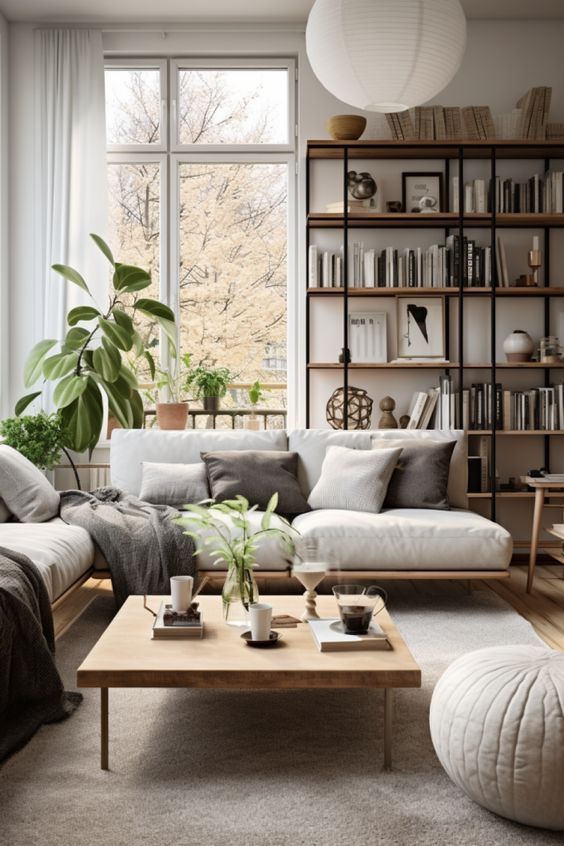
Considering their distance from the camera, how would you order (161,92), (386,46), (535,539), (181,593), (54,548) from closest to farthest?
(386,46), (181,593), (54,548), (535,539), (161,92)

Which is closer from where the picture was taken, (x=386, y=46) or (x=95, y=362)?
(x=386, y=46)

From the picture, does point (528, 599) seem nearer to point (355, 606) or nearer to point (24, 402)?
point (355, 606)

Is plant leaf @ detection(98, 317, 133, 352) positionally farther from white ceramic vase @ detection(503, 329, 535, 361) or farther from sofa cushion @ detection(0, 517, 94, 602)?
white ceramic vase @ detection(503, 329, 535, 361)

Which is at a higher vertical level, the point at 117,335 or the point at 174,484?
the point at 117,335

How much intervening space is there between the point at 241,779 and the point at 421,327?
13.0 ft

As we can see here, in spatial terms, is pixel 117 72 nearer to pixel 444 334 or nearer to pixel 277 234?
pixel 277 234

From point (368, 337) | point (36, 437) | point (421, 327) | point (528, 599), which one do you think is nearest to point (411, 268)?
point (421, 327)

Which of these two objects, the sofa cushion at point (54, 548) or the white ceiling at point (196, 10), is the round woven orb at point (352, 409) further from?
the white ceiling at point (196, 10)

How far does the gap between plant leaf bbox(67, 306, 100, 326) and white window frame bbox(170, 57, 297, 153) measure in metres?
1.32

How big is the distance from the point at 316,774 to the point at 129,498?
242 cm

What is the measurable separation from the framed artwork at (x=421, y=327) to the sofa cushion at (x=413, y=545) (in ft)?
6.27

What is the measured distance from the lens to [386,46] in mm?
2650

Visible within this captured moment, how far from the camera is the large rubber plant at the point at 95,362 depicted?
5242 millimetres

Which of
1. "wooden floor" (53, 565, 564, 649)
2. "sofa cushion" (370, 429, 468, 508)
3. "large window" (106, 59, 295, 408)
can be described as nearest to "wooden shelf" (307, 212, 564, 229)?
"large window" (106, 59, 295, 408)
